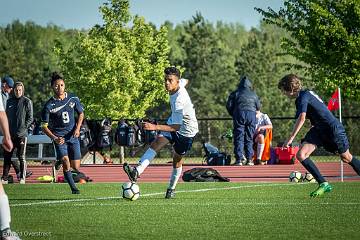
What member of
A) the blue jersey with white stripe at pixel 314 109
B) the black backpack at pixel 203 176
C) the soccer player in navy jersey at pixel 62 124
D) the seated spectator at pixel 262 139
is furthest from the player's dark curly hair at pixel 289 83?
the seated spectator at pixel 262 139

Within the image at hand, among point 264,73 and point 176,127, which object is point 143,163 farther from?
point 264,73

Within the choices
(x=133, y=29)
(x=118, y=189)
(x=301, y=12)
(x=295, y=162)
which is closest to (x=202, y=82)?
(x=133, y=29)

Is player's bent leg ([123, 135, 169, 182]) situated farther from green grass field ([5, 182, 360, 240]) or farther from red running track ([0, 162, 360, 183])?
red running track ([0, 162, 360, 183])

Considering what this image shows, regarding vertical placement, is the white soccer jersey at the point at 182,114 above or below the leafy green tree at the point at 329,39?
below

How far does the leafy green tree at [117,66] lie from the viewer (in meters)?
59.8

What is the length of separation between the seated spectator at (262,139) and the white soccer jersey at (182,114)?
555 inches

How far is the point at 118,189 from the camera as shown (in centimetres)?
1956

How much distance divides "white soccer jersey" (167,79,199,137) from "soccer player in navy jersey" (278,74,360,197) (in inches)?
56.8

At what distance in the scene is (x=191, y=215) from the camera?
1232 cm

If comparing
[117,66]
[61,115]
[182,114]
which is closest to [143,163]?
[182,114]

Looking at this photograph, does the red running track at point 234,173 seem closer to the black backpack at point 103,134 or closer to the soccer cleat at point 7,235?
the black backpack at point 103,134

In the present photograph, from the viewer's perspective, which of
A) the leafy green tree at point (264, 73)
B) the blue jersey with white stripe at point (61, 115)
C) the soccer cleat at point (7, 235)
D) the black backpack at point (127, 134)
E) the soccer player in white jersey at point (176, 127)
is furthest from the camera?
the leafy green tree at point (264, 73)

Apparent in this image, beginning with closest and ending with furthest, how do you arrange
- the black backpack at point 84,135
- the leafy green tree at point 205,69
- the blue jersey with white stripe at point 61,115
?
1. the blue jersey with white stripe at point 61,115
2. the black backpack at point 84,135
3. the leafy green tree at point 205,69

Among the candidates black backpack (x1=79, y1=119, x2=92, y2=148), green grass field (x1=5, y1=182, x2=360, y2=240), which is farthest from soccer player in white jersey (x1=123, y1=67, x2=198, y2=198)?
black backpack (x1=79, y1=119, x2=92, y2=148)
